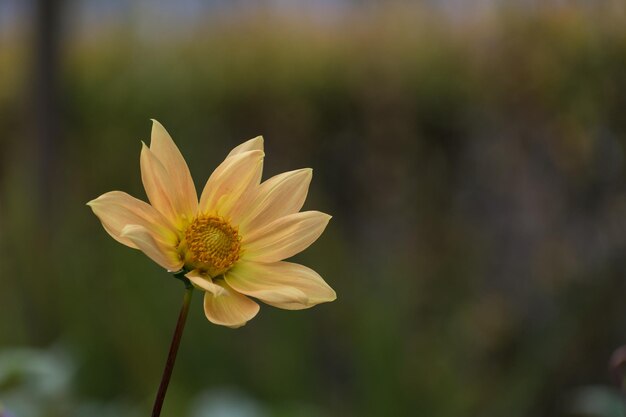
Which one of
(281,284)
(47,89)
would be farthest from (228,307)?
(47,89)

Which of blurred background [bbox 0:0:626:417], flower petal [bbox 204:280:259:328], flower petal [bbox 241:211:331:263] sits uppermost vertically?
flower petal [bbox 241:211:331:263]

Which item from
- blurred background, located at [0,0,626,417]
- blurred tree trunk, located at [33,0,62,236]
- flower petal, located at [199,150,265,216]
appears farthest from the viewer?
blurred tree trunk, located at [33,0,62,236]

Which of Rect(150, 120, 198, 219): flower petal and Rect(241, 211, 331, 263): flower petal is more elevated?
Rect(150, 120, 198, 219): flower petal

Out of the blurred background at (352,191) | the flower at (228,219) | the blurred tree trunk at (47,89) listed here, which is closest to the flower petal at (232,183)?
the flower at (228,219)

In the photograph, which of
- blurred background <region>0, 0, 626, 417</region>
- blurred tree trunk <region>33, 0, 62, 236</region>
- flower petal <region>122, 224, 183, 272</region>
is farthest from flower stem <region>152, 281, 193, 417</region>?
blurred tree trunk <region>33, 0, 62, 236</region>

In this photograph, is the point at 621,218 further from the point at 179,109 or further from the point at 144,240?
the point at 144,240

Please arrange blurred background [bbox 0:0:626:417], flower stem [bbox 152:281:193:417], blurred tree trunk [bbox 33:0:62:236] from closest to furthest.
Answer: flower stem [bbox 152:281:193:417], blurred background [bbox 0:0:626:417], blurred tree trunk [bbox 33:0:62:236]

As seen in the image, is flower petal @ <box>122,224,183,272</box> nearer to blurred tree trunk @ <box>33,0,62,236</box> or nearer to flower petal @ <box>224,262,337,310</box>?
flower petal @ <box>224,262,337,310</box>

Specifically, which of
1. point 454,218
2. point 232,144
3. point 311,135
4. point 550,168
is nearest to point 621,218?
point 550,168

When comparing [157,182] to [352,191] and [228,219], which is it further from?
[352,191]
